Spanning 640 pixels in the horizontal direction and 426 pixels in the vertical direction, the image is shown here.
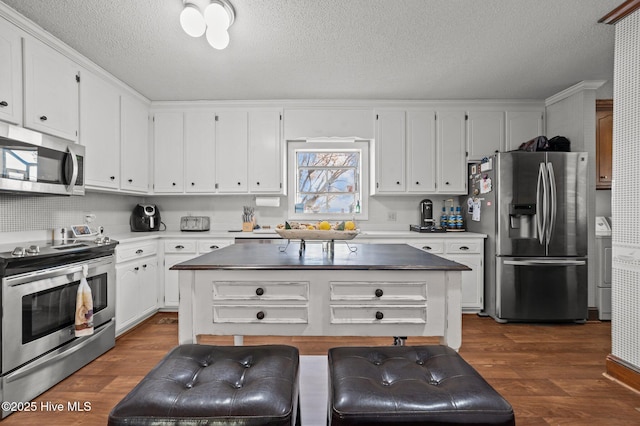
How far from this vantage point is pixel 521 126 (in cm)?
392

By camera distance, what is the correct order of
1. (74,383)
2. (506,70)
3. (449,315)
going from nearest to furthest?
(449,315), (74,383), (506,70)

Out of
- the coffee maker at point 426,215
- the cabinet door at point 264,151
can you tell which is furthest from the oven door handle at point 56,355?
the coffee maker at point 426,215

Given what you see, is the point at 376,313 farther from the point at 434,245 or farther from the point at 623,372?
the point at 434,245

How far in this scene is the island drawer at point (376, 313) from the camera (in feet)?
4.66

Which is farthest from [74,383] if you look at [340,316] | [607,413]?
[607,413]

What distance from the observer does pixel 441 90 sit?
3623mm

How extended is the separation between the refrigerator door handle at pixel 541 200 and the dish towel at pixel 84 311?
13.5 ft

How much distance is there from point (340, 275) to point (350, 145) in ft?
9.80

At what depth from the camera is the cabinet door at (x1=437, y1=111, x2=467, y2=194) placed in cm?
393

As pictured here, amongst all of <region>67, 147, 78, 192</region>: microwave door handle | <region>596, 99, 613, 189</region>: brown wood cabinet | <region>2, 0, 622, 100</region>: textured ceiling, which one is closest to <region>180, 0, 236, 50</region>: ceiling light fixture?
<region>2, 0, 622, 100</region>: textured ceiling

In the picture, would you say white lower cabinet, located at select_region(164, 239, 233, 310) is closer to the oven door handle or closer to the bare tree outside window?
the oven door handle

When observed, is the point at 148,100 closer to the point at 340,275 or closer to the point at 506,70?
the point at 340,275

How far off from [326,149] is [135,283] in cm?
269

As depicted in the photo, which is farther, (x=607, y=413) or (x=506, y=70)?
(x=506, y=70)
